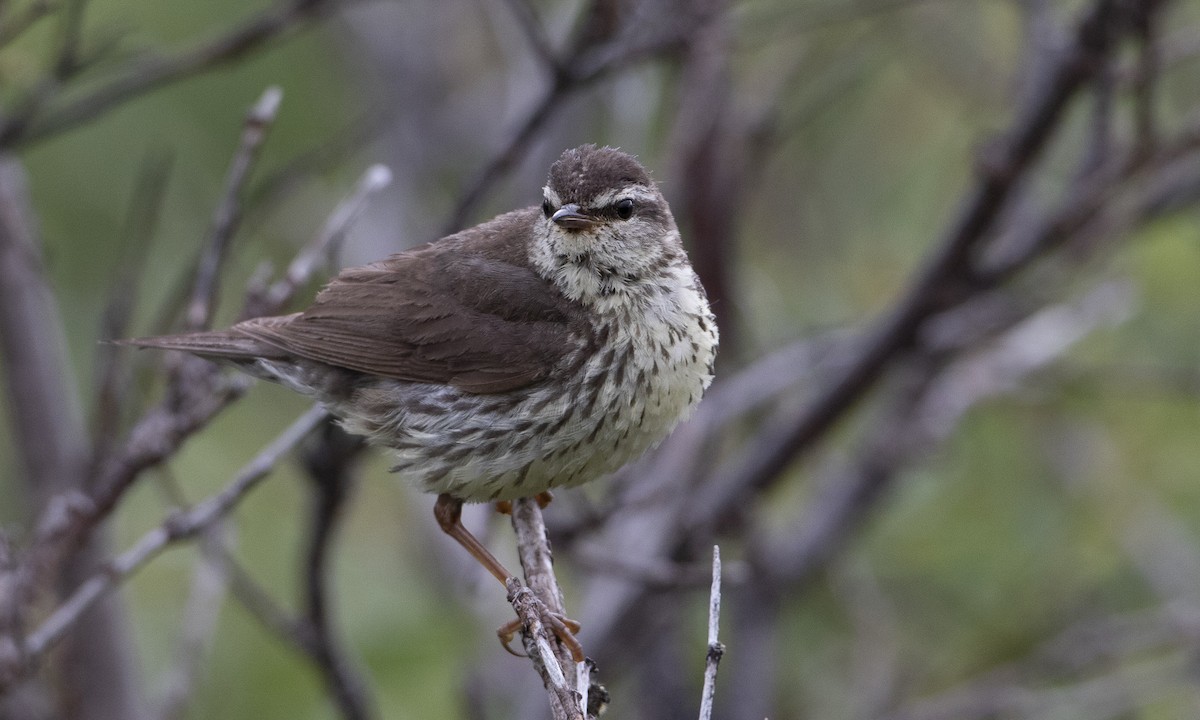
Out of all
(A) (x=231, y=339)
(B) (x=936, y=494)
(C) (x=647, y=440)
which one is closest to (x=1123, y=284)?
(B) (x=936, y=494)

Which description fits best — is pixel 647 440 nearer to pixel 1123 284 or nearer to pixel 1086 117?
pixel 1123 284

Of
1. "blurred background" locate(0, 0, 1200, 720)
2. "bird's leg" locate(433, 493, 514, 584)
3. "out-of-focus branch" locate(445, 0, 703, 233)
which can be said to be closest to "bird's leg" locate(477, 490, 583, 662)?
"bird's leg" locate(433, 493, 514, 584)

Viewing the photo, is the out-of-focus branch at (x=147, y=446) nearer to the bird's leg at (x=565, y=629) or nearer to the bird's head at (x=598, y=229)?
the bird's head at (x=598, y=229)

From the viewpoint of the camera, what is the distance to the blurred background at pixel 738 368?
212 inches

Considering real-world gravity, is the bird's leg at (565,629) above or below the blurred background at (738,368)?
below

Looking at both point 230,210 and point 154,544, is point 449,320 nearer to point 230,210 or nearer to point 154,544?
point 230,210

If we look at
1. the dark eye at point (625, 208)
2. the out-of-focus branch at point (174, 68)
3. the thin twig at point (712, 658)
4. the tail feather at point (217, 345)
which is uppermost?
the out-of-focus branch at point (174, 68)

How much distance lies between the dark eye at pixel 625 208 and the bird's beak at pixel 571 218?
0.41ft

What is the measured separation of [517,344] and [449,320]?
315 mm

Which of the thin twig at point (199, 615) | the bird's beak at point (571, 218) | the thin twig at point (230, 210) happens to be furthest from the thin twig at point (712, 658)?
the thin twig at point (199, 615)

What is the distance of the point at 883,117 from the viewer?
9711 mm

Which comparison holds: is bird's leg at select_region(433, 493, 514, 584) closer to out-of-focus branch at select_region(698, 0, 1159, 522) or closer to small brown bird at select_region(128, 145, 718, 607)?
small brown bird at select_region(128, 145, 718, 607)

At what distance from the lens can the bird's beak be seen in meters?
4.59

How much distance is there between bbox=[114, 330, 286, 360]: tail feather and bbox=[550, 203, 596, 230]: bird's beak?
3.49 feet
